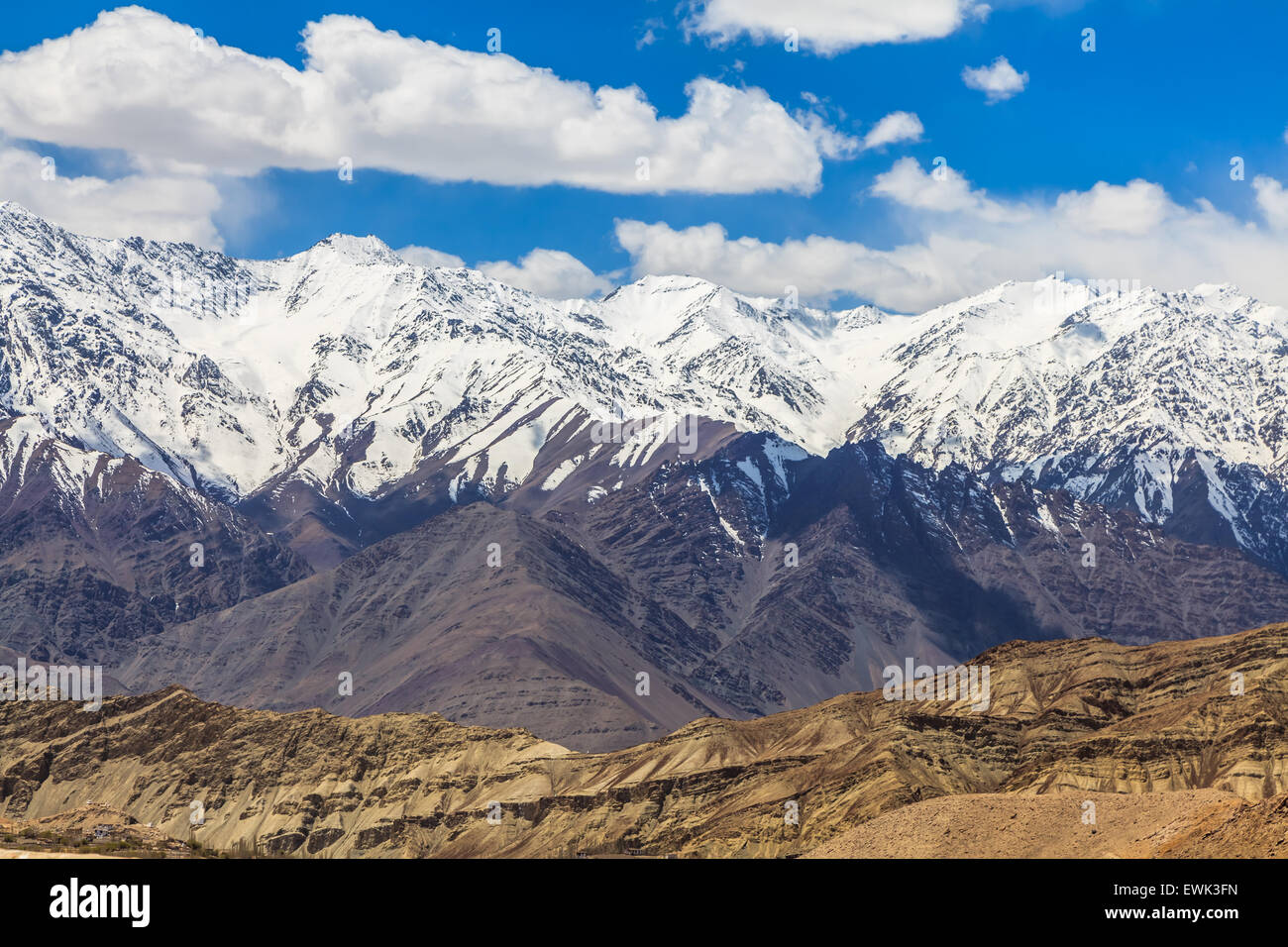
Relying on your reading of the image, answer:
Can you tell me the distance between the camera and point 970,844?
373ft

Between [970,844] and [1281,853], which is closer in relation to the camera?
[1281,853]
